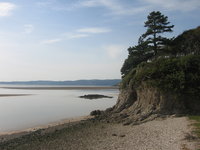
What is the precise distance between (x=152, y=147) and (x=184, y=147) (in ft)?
5.50

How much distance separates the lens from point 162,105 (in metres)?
22.8

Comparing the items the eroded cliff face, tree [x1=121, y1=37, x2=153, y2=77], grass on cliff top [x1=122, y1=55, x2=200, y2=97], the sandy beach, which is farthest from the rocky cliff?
tree [x1=121, y1=37, x2=153, y2=77]

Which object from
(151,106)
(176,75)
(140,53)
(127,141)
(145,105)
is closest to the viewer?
(127,141)

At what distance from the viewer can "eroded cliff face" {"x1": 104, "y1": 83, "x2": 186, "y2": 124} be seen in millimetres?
22438

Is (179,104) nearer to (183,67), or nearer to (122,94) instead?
(183,67)

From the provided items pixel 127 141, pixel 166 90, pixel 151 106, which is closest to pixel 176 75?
pixel 166 90

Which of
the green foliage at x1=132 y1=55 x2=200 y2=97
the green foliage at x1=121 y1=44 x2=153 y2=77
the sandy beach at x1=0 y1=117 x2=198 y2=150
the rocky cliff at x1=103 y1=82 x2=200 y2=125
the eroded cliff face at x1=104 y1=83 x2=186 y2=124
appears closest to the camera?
the sandy beach at x1=0 y1=117 x2=198 y2=150

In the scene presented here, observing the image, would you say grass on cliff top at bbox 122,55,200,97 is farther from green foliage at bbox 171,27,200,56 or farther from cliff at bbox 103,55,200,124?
green foliage at bbox 171,27,200,56

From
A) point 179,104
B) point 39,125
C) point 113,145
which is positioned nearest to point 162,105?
point 179,104

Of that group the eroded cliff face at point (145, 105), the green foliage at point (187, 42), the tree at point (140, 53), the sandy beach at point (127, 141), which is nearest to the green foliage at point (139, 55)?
the tree at point (140, 53)

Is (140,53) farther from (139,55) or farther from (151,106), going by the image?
(151,106)

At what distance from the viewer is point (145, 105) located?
24.8 m

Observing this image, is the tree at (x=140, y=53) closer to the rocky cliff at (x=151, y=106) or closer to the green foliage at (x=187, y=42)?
the green foliage at (x=187, y=42)

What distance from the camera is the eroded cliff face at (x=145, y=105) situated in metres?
22.4
